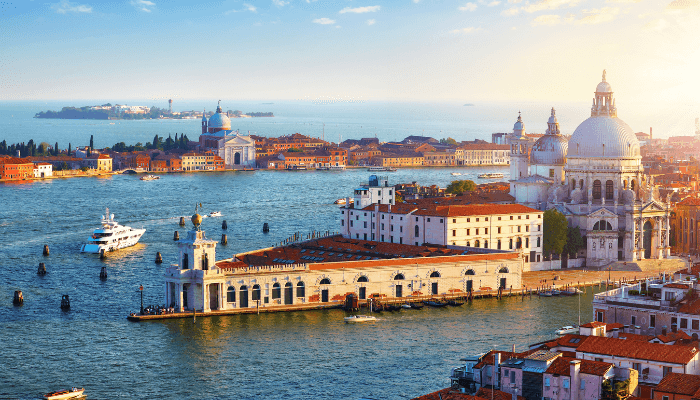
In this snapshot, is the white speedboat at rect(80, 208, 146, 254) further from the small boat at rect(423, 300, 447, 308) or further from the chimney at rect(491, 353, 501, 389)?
the chimney at rect(491, 353, 501, 389)

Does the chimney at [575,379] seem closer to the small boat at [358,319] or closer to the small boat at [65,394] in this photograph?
the small boat at [65,394]

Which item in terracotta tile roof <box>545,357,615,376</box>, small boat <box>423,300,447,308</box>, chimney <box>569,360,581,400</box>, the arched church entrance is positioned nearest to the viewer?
chimney <box>569,360,581,400</box>

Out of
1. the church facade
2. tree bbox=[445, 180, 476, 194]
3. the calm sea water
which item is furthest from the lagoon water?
the church facade

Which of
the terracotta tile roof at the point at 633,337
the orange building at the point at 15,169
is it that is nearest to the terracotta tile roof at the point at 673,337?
the terracotta tile roof at the point at 633,337

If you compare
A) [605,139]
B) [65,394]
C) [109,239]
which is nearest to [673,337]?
[65,394]

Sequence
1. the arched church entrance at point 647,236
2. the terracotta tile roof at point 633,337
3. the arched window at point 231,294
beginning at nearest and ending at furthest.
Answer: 1. the terracotta tile roof at point 633,337
2. the arched window at point 231,294
3. the arched church entrance at point 647,236

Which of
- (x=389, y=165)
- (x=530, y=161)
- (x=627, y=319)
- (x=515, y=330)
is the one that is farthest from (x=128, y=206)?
(x=389, y=165)
